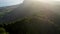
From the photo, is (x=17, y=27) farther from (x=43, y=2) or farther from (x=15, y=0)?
(x=15, y=0)

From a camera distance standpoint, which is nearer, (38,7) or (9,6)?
(38,7)

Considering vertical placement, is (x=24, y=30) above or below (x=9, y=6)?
above

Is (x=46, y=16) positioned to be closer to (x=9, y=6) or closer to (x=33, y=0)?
(x=33, y=0)

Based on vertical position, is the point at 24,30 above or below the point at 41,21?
below

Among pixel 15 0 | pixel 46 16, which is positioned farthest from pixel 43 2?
pixel 15 0

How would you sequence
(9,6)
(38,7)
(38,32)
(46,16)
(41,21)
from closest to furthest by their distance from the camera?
(38,32) < (41,21) < (46,16) < (38,7) < (9,6)

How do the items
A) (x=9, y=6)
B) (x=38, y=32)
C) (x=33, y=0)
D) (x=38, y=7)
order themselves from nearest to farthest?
1. (x=38, y=32)
2. (x=38, y=7)
3. (x=33, y=0)
4. (x=9, y=6)

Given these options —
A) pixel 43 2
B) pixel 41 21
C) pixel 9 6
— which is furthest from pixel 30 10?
pixel 9 6

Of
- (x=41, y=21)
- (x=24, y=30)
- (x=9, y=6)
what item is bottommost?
(x=9, y=6)

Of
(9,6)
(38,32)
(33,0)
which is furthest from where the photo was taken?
(9,6)
